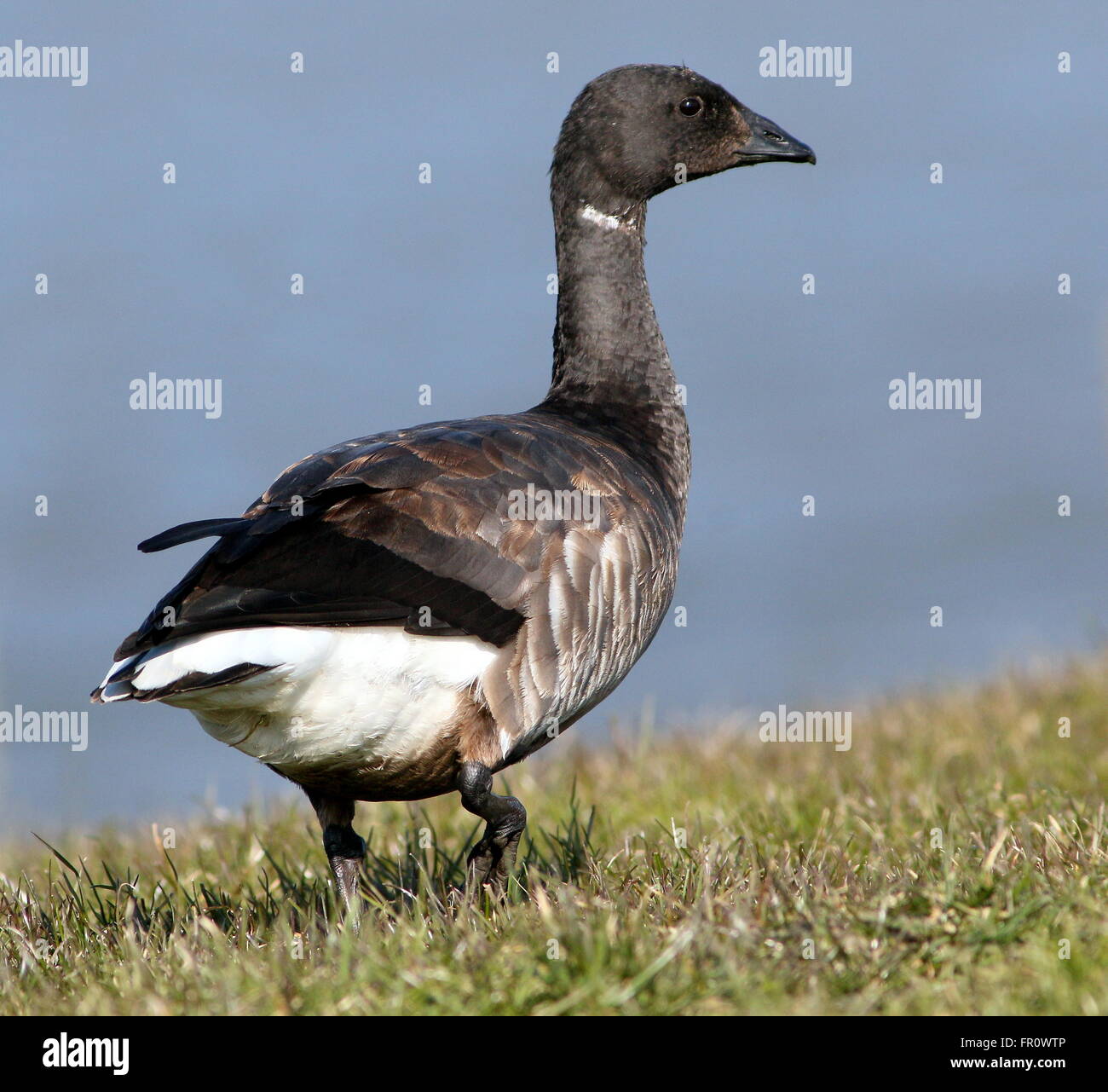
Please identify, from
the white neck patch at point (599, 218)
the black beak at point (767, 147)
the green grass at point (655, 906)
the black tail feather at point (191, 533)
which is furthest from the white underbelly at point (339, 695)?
the black beak at point (767, 147)

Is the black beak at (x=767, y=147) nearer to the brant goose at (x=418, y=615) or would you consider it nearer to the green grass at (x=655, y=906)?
the brant goose at (x=418, y=615)

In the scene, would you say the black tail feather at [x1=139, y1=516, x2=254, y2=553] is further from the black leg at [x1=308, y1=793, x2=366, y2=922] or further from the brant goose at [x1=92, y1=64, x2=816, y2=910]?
the black leg at [x1=308, y1=793, x2=366, y2=922]

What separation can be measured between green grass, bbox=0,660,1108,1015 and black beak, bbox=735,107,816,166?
10.2 feet

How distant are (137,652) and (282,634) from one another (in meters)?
0.46

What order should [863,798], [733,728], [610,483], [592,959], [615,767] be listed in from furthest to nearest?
[733,728]
[615,767]
[863,798]
[610,483]
[592,959]

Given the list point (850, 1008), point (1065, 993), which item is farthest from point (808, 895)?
point (1065, 993)

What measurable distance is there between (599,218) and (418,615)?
270cm

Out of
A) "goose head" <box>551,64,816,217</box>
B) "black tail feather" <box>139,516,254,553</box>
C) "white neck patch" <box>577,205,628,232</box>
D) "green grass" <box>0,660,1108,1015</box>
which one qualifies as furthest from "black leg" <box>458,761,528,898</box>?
"goose head" <box>551,64,816,217</box>

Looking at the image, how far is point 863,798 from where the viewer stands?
20.0 ft

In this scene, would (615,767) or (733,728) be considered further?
A: (733,728)

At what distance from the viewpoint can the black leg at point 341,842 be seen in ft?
16.9

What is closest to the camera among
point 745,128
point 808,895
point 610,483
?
point 808,895

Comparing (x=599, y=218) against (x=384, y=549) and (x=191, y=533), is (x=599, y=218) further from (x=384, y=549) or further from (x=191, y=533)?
(x=191, y=533)
